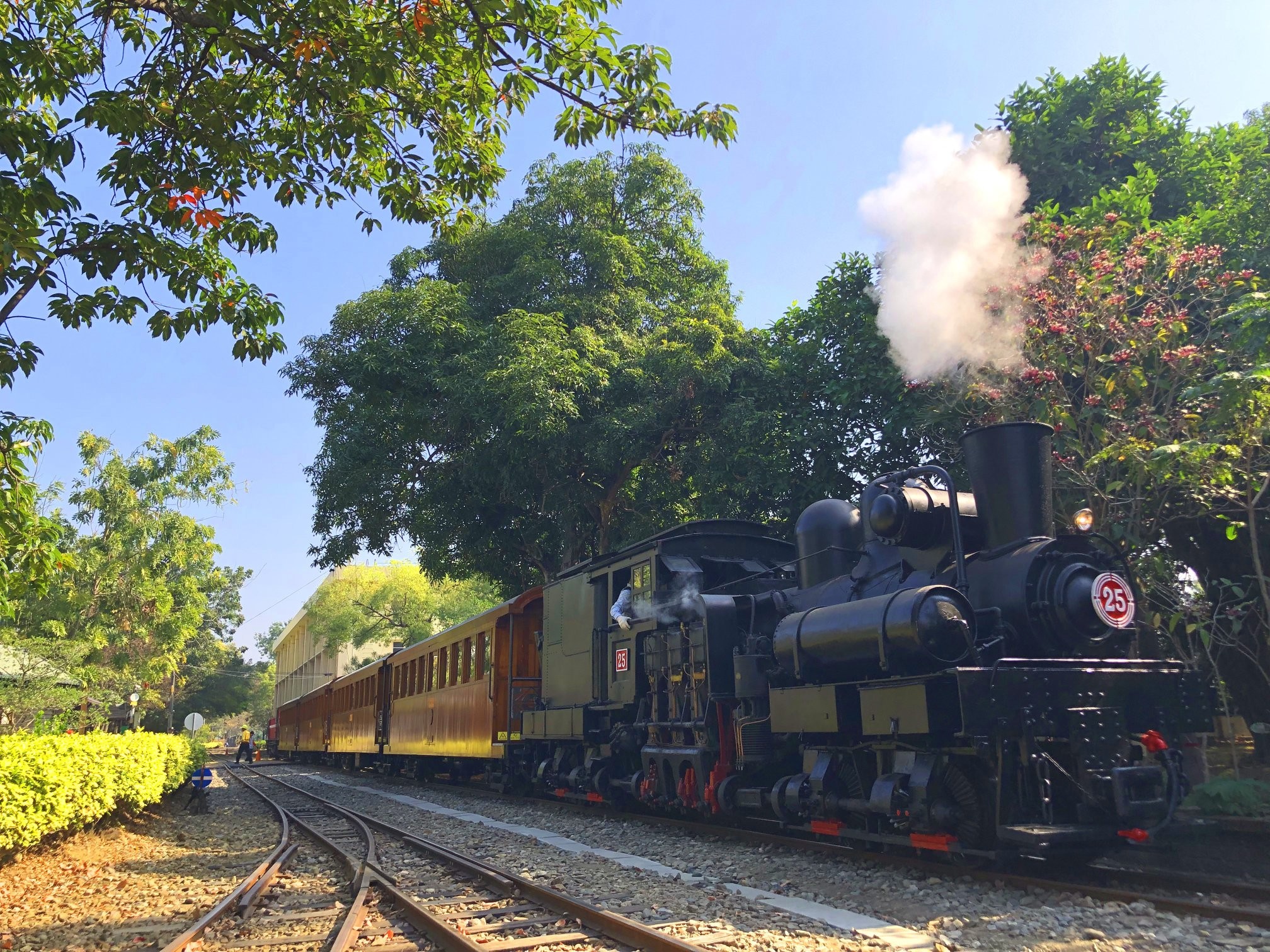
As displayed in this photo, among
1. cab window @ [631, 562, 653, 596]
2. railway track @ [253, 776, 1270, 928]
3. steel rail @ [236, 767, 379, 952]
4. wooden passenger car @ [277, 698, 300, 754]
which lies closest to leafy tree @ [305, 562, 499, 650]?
wooden passenger car @ [277, 698, 300, 754]

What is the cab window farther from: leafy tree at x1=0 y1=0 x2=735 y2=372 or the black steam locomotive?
leafy tree at x1=0 y1=0 x2=735 y2=372

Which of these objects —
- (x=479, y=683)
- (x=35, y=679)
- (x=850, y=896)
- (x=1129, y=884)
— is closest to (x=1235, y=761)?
(x=1129, y=884)

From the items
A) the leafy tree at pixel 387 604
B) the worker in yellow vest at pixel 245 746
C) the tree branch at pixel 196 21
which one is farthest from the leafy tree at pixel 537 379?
the leafy tree at pixel 387 604

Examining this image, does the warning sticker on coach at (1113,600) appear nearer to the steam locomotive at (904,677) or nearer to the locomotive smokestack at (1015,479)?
the steam locomotive at (904,677)

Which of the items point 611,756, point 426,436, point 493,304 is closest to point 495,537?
point 426,436

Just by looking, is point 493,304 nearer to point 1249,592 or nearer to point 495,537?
point 495,537

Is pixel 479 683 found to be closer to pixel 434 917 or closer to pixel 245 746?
pixel 434 917

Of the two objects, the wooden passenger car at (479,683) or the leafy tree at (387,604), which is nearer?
the wooden passenger car at (479,683)

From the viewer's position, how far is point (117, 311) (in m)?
6.38

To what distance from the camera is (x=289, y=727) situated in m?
40.3

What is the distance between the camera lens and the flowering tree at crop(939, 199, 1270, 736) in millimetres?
9250

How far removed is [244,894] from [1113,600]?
6.54m

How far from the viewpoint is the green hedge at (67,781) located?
770 cm

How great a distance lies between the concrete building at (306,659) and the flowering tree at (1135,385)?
149ft
